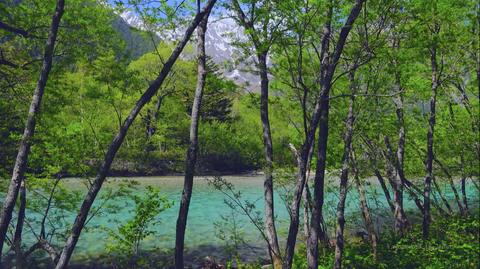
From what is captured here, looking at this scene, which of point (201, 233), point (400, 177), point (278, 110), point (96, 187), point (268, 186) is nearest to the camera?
point (96, 187)

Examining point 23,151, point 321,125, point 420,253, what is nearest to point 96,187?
point 23,151

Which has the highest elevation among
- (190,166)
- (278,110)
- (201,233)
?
(278,110)

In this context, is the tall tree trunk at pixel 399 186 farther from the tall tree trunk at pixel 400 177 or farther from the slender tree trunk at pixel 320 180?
the slender tree trunk at pixel 320 180

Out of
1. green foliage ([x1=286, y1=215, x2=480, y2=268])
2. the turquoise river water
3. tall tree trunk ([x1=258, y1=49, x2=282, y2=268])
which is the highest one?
tall tree trunk ([x1=258, y1=49, x2=282, y2=268])

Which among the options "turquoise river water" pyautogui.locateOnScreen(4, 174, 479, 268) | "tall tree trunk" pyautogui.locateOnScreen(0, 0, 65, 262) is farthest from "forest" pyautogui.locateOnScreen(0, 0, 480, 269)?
"turquoise river water" pyautogui.locateOnScreen(4, 174, 479, 268)

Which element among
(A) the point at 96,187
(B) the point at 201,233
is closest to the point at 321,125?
(A) the point at 96,187

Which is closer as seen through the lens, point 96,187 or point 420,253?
point 96,187

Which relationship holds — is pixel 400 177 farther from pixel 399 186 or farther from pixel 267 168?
pixel 267 168

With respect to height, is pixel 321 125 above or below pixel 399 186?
above

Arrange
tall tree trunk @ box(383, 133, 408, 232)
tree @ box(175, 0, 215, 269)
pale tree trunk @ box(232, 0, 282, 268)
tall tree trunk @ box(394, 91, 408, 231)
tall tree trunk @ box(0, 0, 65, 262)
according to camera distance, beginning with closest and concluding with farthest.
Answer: tall tree trunk @ box(0, 0, 65, 262)
tree @ box(175, 0, 215, 269)
pale tree trunk @ box(232, 0, 282, 268)
tall tree trunk @ box(394, 91, 408, 231)
tall tree trunk @ box(383, 133, 408, 232)

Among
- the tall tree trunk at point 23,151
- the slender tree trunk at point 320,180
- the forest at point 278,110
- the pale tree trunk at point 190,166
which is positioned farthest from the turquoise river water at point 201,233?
the tall tree trunk at point 23,151

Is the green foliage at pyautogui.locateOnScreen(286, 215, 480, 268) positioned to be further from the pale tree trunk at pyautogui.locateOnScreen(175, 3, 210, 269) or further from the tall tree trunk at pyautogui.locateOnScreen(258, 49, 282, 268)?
the pale tree trunk at pyautogui.locateOnScreen(175, 3, 210, 269)

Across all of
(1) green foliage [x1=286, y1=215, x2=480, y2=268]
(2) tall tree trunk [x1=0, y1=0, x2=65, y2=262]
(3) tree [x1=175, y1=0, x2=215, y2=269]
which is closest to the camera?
(2) tall tree trunk [x1=0, y1=0, x2=65, y2=262]

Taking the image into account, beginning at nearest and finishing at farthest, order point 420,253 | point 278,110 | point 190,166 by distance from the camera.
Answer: point 190,166, point 420,253, point 278,110
